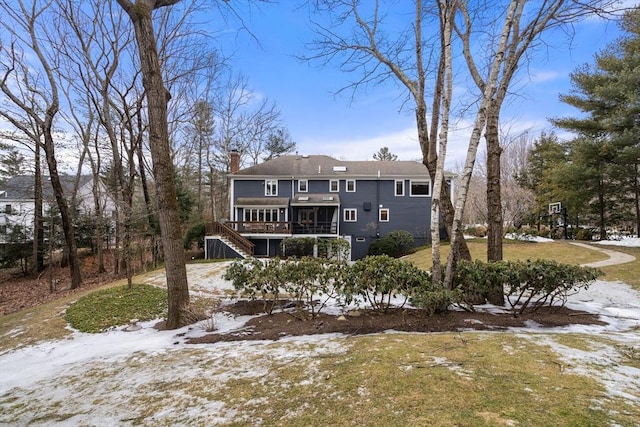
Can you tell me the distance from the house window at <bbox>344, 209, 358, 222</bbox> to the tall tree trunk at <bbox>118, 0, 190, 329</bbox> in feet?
55.8

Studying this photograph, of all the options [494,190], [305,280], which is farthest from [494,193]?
[305,280]

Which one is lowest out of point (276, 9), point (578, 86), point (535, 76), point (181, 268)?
point (181, 268)

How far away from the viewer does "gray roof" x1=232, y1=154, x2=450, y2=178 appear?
22.0 metres

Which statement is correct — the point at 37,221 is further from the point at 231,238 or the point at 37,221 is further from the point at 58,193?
the point at 231,238

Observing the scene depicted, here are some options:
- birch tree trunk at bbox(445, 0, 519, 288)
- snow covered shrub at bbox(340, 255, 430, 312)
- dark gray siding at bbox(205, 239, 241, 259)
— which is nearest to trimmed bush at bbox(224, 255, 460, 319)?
snow covered shrub at bbox(340, 255, 430, 312)

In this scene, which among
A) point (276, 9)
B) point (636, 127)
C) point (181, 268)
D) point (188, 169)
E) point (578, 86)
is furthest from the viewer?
point (188, 169)

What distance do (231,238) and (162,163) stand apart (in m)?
12.9

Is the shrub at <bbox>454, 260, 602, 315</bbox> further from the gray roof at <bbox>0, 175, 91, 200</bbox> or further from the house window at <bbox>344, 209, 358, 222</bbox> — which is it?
the gray roof at <bbox>0, 175, 91, 200</bbox>

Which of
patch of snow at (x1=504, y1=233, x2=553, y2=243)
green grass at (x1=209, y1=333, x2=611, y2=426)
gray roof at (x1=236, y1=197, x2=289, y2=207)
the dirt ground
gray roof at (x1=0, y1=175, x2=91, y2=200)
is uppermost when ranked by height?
gray roof at (x1=0, y1=175, x2=91, y2=200)

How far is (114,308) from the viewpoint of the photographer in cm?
694

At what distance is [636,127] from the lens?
13648 mm

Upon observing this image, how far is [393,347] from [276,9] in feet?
22.3

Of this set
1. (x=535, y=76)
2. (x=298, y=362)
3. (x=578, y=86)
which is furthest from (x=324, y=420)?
(x=578, y=86)

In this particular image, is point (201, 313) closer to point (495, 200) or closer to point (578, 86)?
point (495, 200)
